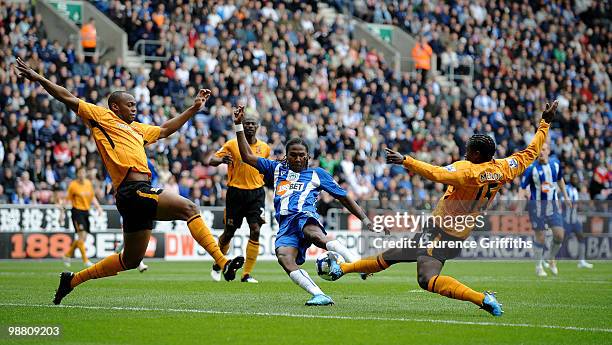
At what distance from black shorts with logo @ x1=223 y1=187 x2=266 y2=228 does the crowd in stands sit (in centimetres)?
731

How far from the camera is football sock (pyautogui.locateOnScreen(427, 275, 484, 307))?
11234mm

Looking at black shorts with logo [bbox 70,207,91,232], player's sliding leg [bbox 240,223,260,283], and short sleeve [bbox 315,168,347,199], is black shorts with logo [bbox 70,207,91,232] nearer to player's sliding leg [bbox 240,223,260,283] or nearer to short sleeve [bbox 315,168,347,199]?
player's sliding leg [bbox 240,223,260,283]

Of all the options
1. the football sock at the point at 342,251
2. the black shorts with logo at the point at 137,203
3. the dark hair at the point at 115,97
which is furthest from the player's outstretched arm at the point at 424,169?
the dark hair at the point at 115,97

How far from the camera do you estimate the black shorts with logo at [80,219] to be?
2428 cm

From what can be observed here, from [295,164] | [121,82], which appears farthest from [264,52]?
[295,164]

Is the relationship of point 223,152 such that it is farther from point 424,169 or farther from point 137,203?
point 424,169

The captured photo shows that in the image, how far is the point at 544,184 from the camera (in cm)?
2173

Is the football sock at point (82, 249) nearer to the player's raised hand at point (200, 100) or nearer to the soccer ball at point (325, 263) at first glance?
the player's raised hand at point (200, 100)

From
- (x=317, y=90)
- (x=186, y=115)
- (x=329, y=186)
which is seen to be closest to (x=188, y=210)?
(x=186, y=115)

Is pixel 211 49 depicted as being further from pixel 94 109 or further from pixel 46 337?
pixel 46 337

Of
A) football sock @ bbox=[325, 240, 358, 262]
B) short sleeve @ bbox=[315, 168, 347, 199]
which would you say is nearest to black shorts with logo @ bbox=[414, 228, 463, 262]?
football sock @ bbox=[325, 240, 358, 262]

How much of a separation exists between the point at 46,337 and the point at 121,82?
67.0ft

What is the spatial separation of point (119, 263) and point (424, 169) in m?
3.70

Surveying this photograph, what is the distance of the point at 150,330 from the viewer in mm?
10055
